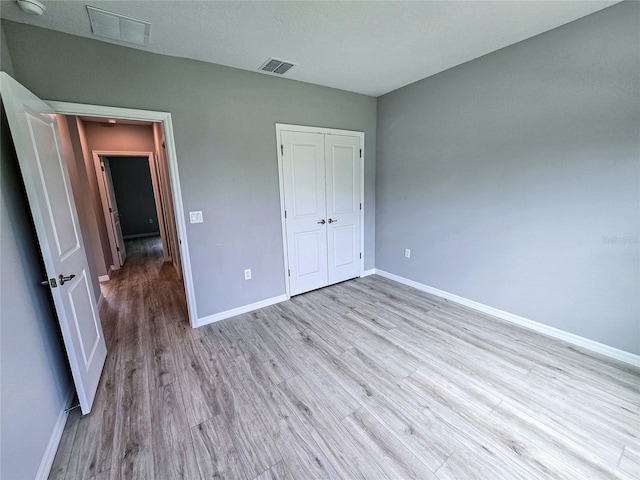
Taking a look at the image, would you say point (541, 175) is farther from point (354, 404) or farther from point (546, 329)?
point (354, 404)

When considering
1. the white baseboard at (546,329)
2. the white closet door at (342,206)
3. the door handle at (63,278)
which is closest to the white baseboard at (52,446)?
the door handle at (63,278)

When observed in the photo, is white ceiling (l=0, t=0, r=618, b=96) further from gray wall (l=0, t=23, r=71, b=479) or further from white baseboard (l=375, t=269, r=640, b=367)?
white baseboard (l=375, t=269, r=640, b=367)

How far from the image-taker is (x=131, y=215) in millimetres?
7613

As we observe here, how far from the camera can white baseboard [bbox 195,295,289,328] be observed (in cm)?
286

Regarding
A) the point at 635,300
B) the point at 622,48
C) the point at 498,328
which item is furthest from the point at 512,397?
the point at 622,48

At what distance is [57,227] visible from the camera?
5.69 ft

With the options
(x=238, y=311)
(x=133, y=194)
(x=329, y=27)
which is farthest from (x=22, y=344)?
(x=133, y=194)

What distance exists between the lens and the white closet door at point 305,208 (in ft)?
10.5

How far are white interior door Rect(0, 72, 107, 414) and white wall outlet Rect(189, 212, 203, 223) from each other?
852 mm

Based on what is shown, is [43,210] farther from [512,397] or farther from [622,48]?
[622,48]

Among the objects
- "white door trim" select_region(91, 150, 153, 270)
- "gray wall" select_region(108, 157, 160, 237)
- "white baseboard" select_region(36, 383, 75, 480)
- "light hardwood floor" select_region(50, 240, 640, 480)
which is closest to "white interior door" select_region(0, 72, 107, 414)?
"white baseboard" select_region(36, 383, 75, 480)

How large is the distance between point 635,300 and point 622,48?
1847mm

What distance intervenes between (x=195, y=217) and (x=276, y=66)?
1.72 m

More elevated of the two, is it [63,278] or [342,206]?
[342,206]
